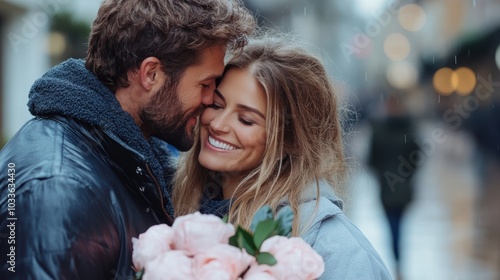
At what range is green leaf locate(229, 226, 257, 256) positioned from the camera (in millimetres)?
2080

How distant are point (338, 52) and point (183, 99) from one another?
3821cm

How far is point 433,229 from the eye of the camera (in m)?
11.4

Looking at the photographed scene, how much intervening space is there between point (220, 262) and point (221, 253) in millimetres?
30

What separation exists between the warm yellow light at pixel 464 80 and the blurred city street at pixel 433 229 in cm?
1191

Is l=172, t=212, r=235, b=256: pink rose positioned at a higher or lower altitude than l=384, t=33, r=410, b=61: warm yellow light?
higher

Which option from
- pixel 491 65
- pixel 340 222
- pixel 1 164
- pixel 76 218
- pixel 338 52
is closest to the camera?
pixel 76 218

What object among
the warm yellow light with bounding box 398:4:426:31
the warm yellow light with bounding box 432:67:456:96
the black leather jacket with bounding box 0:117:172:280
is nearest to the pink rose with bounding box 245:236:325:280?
the black leather jacket with bounding box 0:117:172:280

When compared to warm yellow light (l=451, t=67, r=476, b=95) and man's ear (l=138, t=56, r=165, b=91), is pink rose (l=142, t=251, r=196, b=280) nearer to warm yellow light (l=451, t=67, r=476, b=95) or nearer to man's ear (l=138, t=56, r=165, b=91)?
man's ear (l=138, t=56, r=165, b=91)

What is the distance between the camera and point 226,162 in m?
3.44

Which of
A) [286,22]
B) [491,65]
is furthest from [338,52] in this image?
[491,65]

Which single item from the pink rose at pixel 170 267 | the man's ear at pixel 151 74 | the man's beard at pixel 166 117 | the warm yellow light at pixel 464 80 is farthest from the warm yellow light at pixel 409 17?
the pink rose at pixel 170 267

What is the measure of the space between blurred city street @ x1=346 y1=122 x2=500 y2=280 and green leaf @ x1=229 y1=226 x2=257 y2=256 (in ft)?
6.77

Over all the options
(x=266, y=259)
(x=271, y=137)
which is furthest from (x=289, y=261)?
(x=271, y=137)

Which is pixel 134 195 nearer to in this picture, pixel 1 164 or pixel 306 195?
pixel 1 164
